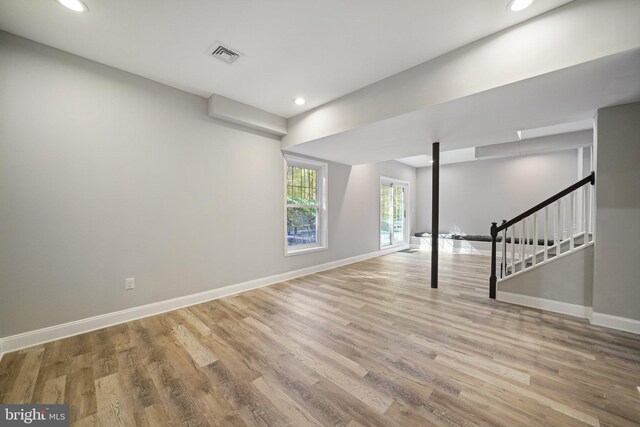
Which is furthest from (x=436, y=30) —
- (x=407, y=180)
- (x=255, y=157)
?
(x=407, y=180)

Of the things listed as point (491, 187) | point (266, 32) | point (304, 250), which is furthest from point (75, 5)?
point (491, 187)

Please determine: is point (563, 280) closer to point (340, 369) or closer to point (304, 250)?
point (340, 369)

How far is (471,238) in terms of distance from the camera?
6324 millimetres

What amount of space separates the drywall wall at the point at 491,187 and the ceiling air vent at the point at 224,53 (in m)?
6.69

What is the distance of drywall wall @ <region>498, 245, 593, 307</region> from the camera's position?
252cm

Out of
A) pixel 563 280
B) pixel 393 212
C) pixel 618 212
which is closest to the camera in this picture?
pixel 618 212

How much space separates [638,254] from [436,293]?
1.92 metres

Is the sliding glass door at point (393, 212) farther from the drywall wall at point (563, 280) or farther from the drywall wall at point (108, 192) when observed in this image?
the drywall wall at point (108, 192)

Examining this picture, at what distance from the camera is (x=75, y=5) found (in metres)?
1.77

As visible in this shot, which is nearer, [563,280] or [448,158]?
[563,280]

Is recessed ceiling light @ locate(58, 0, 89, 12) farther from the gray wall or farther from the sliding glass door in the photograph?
the sliding glass door

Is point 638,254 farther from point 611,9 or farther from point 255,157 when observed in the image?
point 255,157

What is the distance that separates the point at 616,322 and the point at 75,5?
549cm

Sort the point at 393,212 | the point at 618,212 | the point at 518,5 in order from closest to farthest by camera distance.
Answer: the point at 518,5
the point at 618,212
the point at 393,212
